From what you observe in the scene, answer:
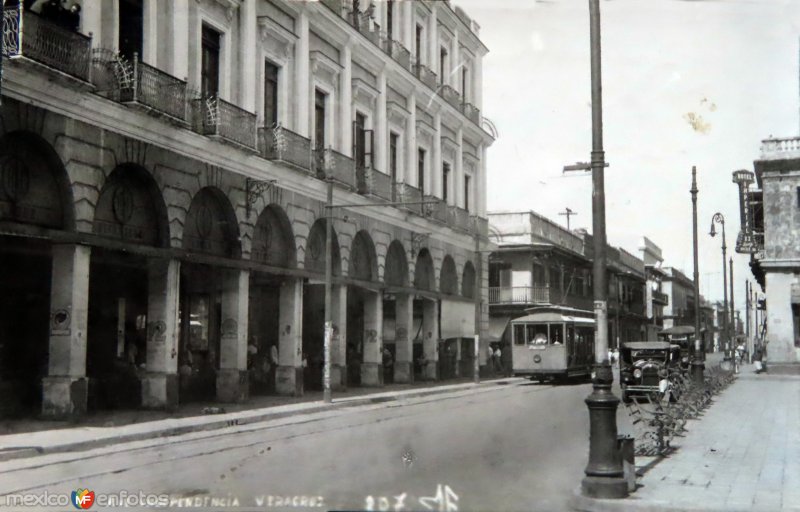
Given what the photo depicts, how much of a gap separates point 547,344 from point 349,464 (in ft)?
74.0

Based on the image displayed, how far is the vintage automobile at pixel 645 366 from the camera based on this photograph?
2188cm

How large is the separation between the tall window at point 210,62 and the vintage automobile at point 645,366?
12.3 m

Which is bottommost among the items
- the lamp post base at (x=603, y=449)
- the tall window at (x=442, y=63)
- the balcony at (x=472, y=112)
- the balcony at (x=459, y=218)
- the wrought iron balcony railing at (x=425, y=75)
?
the lamp post base at (x=603, y=449)

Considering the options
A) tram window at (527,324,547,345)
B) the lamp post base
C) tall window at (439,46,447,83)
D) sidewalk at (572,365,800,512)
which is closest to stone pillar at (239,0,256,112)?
tall window at (439,46,447,83)

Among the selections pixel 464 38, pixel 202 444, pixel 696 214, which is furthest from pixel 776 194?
pixel 202 444

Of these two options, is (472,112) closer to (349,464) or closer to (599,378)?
(349,464)

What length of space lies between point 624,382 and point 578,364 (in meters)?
11.1

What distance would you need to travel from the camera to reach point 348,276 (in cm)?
2605

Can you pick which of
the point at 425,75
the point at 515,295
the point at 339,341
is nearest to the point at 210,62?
the point at 425,75

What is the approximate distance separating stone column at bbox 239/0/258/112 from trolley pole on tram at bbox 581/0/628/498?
1246cm

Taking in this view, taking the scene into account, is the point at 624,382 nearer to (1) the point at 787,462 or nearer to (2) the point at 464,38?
(2) the point at 464,38

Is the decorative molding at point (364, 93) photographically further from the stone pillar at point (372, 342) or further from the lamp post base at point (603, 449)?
the lamp post base at point (603, 449)

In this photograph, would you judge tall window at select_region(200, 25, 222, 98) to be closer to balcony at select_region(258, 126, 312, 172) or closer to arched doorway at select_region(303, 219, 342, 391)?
balcony at select_region(258, 126, 312, 172)

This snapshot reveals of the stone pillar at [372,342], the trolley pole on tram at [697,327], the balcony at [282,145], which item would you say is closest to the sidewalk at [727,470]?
the trolley pole on tram at [697,327]
